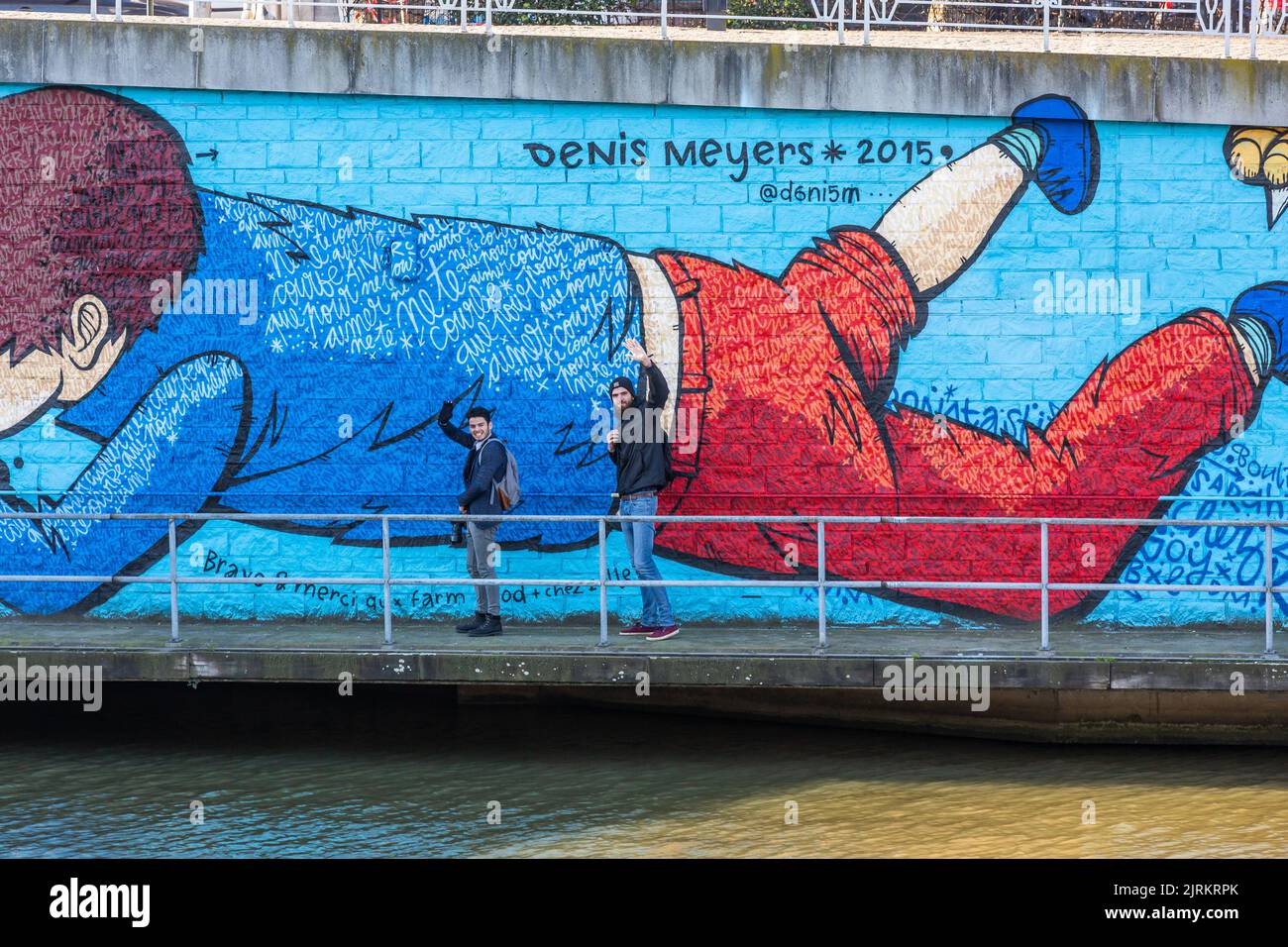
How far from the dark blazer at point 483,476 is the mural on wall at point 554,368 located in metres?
0.63

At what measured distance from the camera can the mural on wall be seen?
1137cm

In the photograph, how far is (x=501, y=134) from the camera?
37.6ft

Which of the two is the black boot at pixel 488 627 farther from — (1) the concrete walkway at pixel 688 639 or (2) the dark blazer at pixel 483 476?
(2) the dark blazer at pixel 483 476

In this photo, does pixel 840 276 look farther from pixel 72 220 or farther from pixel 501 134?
pixel 72 220

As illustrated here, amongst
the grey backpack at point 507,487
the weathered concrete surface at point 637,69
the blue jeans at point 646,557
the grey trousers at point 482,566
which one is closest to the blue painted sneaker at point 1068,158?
the weathered concrete surface at point 637,69

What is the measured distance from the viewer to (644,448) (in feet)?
35.5

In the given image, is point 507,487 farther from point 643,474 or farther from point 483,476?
point 643,474

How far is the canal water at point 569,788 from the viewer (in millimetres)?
9031

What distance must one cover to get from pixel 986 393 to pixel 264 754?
225 inches

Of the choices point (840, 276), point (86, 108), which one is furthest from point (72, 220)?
point (840, 276)

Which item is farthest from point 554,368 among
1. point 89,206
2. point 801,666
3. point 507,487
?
point 89,206

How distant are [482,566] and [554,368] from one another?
1657 millimetres

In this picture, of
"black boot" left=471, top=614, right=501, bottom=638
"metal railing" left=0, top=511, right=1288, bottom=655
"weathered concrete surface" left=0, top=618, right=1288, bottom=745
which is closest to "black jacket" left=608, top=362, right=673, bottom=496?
"metal railing" left=0, top=511, right=1288, bottom=655

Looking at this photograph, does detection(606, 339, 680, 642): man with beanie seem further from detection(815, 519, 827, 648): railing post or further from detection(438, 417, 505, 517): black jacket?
detection(815, 519, 827, 648): railing post
